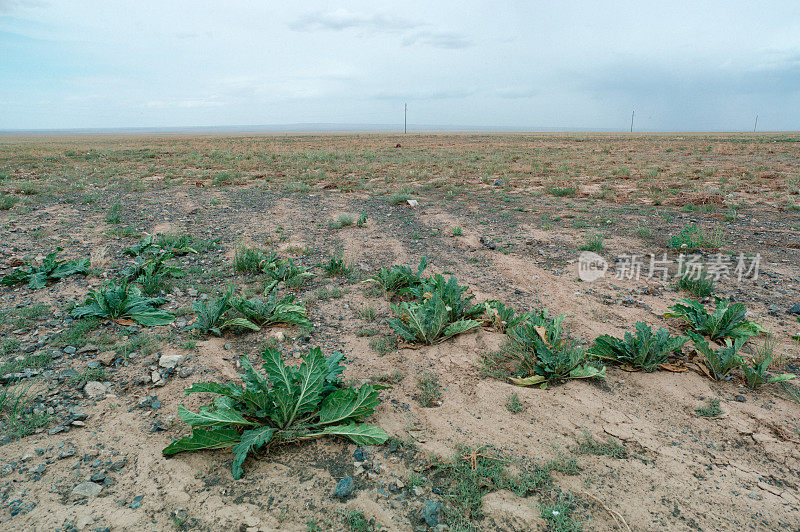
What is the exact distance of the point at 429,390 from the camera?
3.03 metres

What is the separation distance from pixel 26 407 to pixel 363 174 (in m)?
13.2

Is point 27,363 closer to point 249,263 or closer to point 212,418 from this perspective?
point 212,418

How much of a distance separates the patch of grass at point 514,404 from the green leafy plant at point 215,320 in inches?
88.7

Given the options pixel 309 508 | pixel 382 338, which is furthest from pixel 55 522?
pixel 382 338

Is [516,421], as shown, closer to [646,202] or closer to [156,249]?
[156,249]

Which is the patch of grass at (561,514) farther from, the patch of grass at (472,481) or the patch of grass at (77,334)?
the patch of grass at (77,334)

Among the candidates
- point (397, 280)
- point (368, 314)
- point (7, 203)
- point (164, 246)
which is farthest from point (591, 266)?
point (7, 203)

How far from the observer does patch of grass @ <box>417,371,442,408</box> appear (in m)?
2.93

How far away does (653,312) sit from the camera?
4.30m

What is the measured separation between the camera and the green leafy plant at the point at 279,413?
235 cm

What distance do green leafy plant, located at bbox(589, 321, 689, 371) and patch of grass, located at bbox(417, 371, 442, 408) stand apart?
4.29ft

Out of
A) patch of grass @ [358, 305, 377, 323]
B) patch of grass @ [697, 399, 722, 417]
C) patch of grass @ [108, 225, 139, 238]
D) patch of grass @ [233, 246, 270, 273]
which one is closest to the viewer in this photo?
patch of grass @ [697, 399, 722, 417]

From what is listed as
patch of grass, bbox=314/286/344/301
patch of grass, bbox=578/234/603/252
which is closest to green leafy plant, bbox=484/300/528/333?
patch of grass, bbox=314/286/344/301

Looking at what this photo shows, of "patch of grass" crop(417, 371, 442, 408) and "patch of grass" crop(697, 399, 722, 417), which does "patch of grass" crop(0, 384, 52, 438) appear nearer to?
"patch of grass" crop(417, 371, 442, 408)
